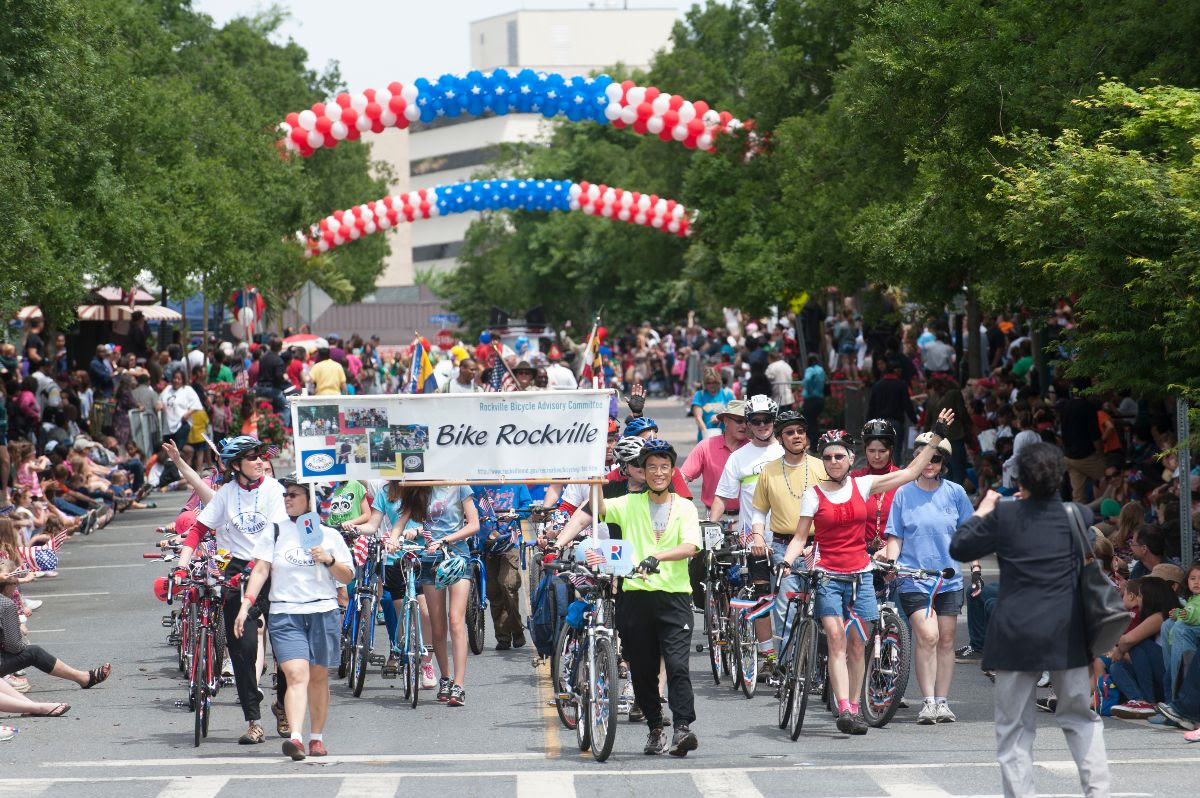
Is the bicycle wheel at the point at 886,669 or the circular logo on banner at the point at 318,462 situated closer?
the bicycle wheel at the point at 886,669

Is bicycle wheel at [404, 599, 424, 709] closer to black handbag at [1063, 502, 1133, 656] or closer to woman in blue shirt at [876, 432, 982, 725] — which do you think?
woman in blue shirt at [876, 432, 982, 725]

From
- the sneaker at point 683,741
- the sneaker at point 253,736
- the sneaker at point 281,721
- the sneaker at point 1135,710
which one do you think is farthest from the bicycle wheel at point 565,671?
the sneaker at point 1135,710

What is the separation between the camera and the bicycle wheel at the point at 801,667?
11492mm

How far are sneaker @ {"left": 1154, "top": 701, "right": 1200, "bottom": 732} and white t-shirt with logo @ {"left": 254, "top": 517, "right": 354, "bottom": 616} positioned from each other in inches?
211

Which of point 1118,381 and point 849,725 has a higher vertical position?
point 1118,381

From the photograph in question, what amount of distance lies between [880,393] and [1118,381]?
41.3 feet

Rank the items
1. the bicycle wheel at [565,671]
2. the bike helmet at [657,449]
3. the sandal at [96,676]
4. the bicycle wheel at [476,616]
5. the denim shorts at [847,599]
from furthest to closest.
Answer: the bicycle wheel at [476,616]
the sandal at [96,676]
the denim shorts at [847,599]
the bicycle wheel at [565,671]
the bike helmet at [657,449]

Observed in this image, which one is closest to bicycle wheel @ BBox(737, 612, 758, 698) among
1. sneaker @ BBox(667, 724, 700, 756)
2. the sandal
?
sneaker @ BBox(667, 724, 700, 756)

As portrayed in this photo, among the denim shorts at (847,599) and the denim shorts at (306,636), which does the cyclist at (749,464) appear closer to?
the denim shorts at (847,599)

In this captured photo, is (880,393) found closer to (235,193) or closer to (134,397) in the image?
(134,397)

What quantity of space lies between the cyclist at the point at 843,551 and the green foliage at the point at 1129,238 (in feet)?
6.89

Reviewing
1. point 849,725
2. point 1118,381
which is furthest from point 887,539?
point 1118,381

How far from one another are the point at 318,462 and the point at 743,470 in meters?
3.12

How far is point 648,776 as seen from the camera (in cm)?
1046
